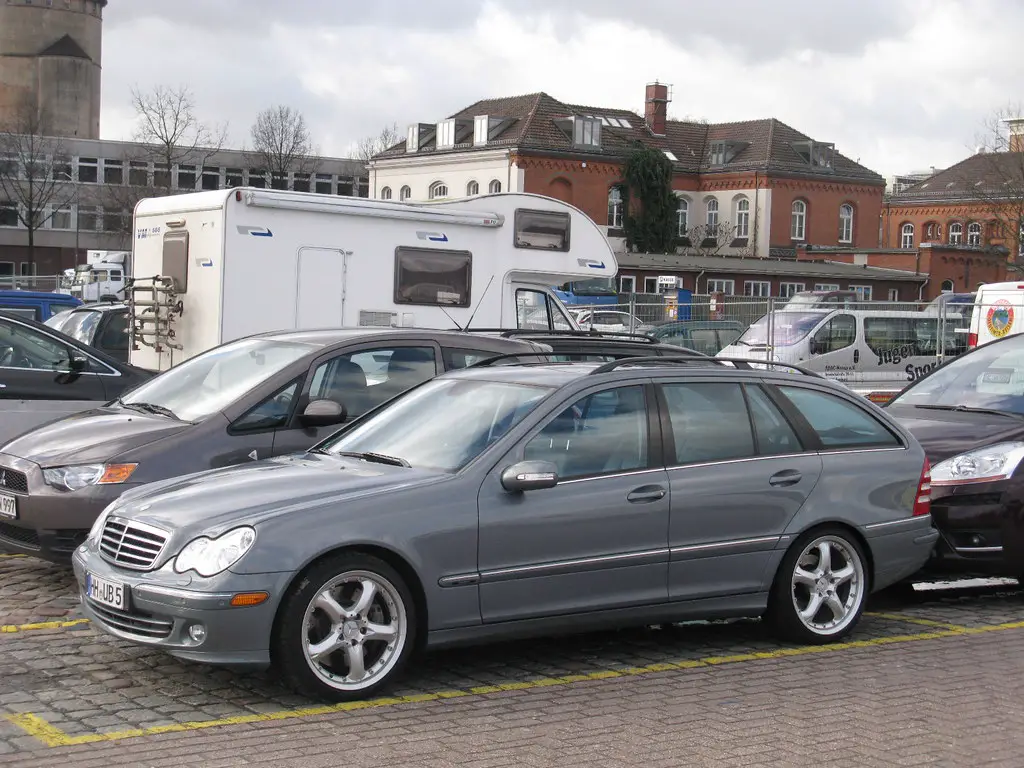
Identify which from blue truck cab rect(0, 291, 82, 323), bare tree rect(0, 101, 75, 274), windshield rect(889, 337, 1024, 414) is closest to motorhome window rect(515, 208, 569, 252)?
blue truck cab rect(0, 291, 82, 323)

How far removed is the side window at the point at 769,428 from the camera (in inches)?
297

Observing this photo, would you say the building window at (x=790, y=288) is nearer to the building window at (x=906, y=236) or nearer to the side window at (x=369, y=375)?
the building window at (x=906, y=236)

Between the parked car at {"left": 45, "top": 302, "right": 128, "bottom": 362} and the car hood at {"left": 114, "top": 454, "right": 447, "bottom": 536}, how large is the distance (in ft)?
38.3

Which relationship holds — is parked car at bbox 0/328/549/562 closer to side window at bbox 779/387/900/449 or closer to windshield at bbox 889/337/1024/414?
side window at bbox 779/387/900/449

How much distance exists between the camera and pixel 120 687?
20.9 feet

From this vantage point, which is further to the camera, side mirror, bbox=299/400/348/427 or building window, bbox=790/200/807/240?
building window, bbox=790/200/807/240

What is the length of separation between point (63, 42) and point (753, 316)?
297 ft

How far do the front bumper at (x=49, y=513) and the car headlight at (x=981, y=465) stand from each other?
5.21m

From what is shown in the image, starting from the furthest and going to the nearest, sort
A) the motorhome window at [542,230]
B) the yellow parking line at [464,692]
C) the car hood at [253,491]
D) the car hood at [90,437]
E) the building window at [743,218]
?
the building window at [743,218]
the motorhome window at [542,230]
the car hood at [90,437]
the car hood at [253,491]
the yellow parking line at [464,692]

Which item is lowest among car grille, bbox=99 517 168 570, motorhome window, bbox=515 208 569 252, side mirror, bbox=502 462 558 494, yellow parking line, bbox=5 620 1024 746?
yellow parking line, bbox=5 620 1024 746

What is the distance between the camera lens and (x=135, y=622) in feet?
20.0

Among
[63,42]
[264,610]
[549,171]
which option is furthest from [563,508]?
[63,42]

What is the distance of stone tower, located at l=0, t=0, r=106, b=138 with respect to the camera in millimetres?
100125

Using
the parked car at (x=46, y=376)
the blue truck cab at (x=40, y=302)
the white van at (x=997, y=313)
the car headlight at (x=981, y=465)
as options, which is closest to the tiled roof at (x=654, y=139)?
the blue truck cab at (x=40, y=302)
